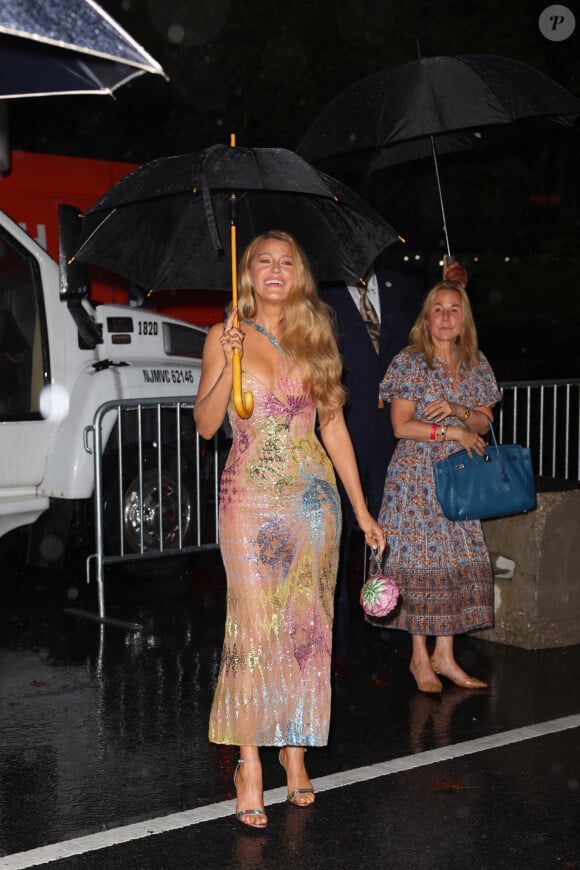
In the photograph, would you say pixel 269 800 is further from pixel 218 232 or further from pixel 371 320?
pixel 371 320

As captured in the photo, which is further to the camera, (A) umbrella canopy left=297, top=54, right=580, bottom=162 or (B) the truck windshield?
(B) the truck windshield

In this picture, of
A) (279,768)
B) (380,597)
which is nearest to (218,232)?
(380,597)

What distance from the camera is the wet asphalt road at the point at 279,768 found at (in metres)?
4.42

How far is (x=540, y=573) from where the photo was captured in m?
7.15

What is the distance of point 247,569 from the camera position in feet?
15.3

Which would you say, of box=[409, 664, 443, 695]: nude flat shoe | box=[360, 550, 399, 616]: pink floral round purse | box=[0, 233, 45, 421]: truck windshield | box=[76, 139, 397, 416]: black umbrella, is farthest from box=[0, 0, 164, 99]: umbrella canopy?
box=[0, 233, 45, 421]: truck windshield

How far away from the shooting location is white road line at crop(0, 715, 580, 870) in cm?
434

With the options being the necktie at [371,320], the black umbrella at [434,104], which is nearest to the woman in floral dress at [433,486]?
the necktie at [371,320]

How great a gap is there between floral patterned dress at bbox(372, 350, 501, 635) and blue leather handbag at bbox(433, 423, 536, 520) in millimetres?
158

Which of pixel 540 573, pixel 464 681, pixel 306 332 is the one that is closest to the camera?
pixel 306 332

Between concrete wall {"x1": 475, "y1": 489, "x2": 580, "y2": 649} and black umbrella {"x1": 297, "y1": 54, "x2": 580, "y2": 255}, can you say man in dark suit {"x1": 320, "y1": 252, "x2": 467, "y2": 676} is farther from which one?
Answer: concrete wall {"x1": 475, "y1": 489, "x2": 580, "y2": 649}

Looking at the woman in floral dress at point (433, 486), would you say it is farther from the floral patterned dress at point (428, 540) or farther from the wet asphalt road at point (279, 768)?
the wet asphalt road at point (279, 768)

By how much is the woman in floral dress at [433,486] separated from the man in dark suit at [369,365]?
0.27 meters

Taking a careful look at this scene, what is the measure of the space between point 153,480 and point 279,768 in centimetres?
410
